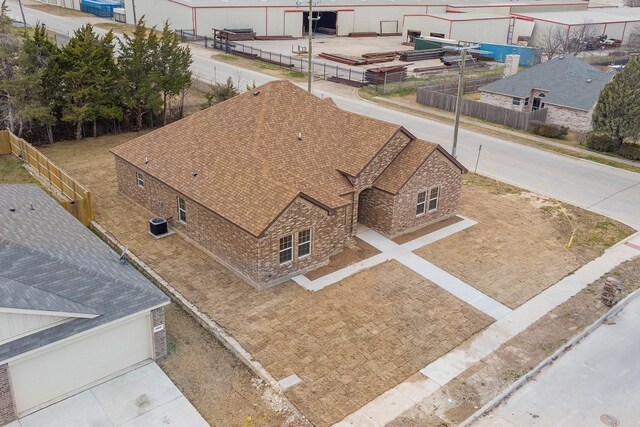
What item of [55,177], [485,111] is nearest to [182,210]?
[55,177]

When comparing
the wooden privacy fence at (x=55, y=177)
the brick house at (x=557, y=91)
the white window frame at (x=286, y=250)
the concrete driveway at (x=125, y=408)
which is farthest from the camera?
the brick house at (x=557, y=91)

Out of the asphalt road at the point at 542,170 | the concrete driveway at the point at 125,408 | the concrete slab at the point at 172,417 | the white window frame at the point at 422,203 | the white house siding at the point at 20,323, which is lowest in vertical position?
the concrete slab at the point at 172,417

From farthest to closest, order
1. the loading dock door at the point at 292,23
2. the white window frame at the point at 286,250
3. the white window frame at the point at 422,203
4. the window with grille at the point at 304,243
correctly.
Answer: the loading dock door at the point at 292,23, the white window frame at the point at 422,203, the window with grille at the point at 304,243, the white window frame at the point at 286,250

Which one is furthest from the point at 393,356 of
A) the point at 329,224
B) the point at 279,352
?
the point at 329,224

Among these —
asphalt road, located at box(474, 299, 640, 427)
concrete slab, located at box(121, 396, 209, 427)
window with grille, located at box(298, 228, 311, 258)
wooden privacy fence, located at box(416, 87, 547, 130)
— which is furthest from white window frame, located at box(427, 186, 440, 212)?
wooden privacy fence, located at box(416, 87, 547, 130)

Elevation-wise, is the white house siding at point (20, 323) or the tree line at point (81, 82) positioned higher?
the tree line at point (81, 82)

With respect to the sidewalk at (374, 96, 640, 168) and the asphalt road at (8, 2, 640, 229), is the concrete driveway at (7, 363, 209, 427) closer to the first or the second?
the asphalt road at (8, 2, 640, 229)

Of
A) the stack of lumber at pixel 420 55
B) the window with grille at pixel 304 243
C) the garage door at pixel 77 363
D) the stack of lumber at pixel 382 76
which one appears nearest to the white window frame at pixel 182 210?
the window with grille at pixel 304 243

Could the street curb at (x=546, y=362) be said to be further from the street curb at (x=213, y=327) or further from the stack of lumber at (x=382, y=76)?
the stack of lumber at (x=382, y=76)
